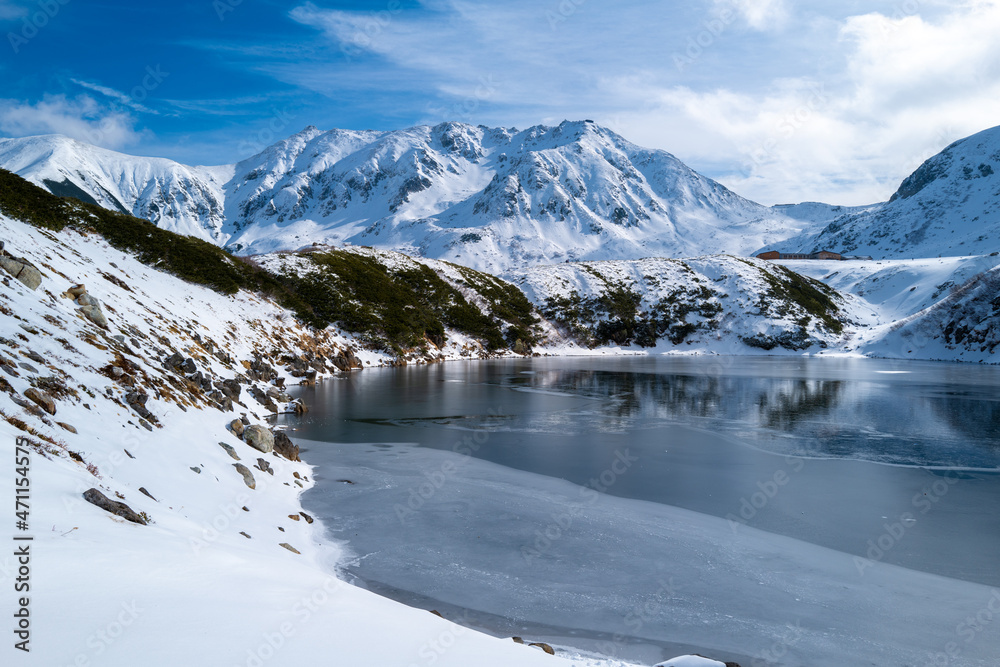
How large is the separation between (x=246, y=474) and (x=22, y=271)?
8.83m

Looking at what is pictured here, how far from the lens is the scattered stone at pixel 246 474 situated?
12047 mm

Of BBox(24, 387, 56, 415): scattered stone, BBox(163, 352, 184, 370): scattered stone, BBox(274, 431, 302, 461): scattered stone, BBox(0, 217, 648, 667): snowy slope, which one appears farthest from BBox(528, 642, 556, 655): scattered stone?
BBox(163, 352, 184, 370): scattered stone

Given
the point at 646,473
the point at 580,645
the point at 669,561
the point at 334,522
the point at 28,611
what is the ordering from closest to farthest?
the point at 28,611
the point at 580,645
the point at 669,561
the point at 334,522
the point at 646,473

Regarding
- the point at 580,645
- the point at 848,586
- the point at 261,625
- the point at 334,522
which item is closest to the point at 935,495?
the point at 848,586

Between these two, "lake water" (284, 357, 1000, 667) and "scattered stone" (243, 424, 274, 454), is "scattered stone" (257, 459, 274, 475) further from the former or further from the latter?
"lake water" (284, 357, 1000, 667)

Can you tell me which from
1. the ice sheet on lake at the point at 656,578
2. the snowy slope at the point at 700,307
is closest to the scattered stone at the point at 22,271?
the ice sheet on lake at the point at 656,578

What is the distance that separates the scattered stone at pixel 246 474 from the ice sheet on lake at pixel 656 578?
53.0 inches

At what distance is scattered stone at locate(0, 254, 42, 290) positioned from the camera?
14070mm

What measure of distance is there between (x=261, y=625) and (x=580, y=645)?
4.21 metres

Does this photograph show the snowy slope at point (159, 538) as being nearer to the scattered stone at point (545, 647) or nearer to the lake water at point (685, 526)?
the scattered stone at point (545, 647)

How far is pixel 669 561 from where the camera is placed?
378 inches

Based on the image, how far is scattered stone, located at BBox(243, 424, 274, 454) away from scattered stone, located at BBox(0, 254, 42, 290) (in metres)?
6.85

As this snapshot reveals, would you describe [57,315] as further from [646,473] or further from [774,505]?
[774,505]

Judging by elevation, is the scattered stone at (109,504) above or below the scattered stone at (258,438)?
above
